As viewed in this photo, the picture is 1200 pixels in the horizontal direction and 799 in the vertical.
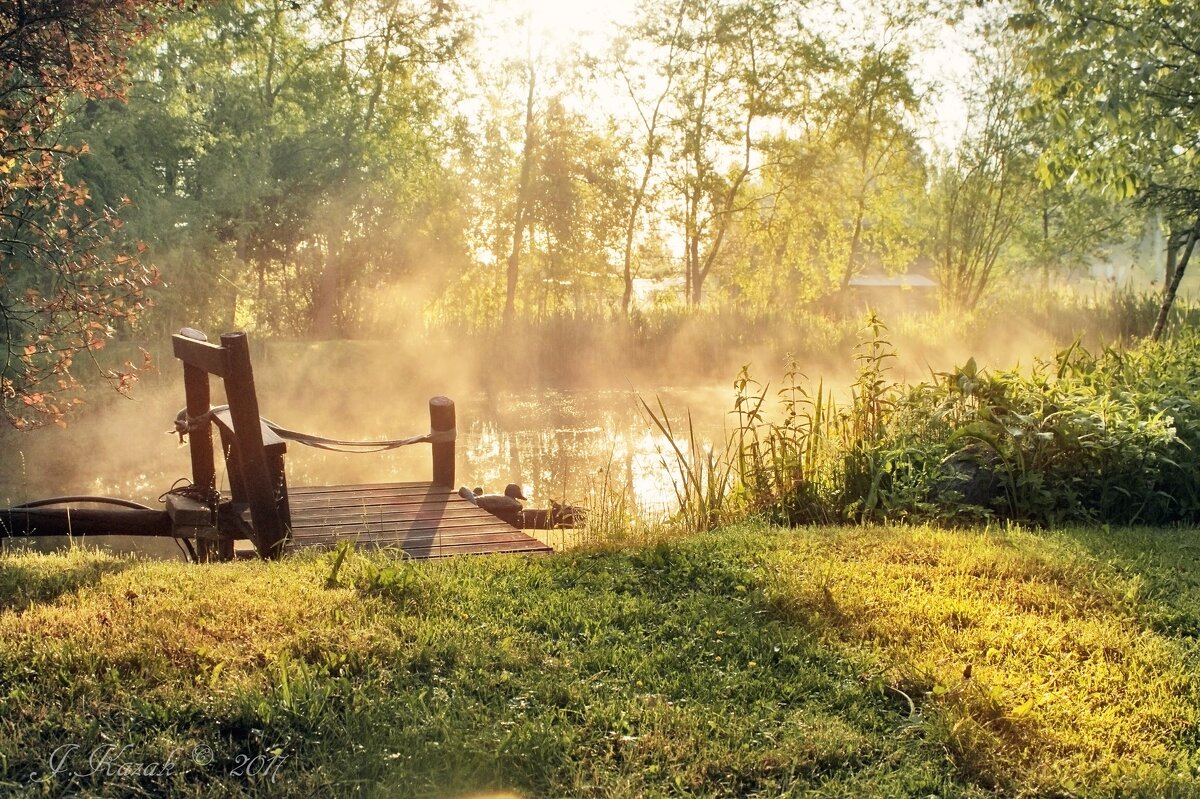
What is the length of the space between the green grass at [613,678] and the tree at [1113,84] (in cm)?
599

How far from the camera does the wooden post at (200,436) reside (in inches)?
258

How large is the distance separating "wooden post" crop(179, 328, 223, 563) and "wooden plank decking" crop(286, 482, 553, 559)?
1.89 feet

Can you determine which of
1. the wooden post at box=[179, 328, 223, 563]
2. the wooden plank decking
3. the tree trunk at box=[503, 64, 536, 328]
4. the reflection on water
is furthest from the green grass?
the tree trunk at box=[503, 64, 536, 328]

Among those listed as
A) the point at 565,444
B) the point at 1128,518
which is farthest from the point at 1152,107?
the point at 565,444

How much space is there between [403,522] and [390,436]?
681 centimetres

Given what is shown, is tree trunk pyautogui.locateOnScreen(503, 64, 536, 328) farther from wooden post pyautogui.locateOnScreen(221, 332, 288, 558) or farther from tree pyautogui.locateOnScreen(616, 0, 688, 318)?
wooden post pyautogui.locateOnScreen(221, 332, 288, 558)

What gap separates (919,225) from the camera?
99.2 ft

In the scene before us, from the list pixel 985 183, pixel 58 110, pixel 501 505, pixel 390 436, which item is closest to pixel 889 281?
pixel 985 183

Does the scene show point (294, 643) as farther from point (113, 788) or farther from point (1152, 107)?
point (1152, 107)

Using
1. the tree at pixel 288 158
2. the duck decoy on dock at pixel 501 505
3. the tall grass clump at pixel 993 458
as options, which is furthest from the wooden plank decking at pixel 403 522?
the tree at pixel 288 158

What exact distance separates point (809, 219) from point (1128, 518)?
2013 centimetres

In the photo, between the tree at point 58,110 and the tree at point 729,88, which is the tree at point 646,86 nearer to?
the tree at point 729,88

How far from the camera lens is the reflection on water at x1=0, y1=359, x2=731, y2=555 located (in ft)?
36.1

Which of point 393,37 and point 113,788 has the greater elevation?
point 393,37
